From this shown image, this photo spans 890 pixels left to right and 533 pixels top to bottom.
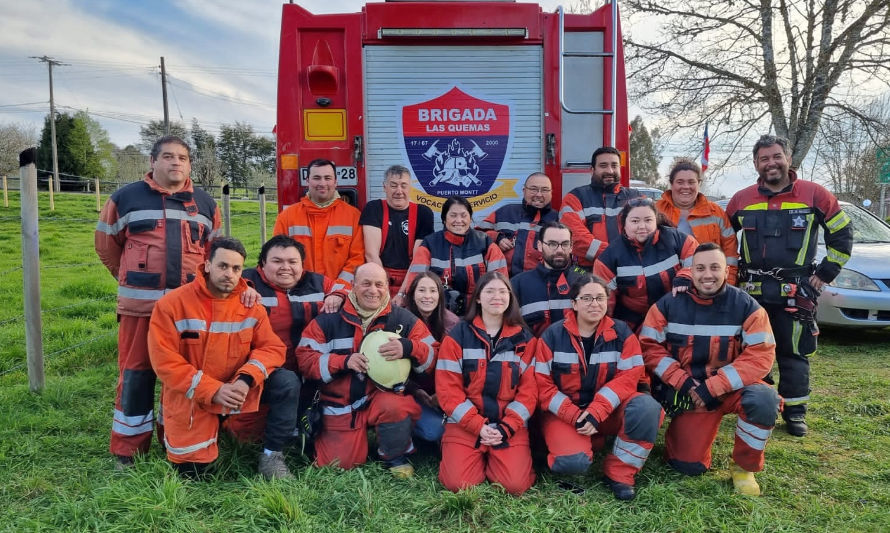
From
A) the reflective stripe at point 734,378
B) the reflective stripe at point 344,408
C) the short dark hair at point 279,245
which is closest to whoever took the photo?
the reflective stripe at point 734,378

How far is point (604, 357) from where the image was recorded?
3277 millimetres

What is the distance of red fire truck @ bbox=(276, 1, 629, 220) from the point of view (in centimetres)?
440

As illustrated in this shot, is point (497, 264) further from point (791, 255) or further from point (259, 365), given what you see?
point (791, 255)

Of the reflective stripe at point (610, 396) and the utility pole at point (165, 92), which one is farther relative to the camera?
the utility pole at point (165, 92)

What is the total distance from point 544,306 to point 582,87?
185 centimetres

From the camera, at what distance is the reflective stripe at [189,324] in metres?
3.18

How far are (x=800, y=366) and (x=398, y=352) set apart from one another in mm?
2845

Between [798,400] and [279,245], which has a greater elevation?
[279,245]

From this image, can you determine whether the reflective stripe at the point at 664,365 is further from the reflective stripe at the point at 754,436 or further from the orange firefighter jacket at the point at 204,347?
the orange firefighter jacket at the point at 204,347

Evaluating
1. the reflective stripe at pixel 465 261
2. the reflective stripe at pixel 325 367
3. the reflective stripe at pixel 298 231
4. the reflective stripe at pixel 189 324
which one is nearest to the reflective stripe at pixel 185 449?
the reflective stripe at pixel 189 324

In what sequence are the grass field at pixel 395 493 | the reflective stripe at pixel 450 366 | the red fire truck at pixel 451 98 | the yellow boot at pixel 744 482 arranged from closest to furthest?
the grass field at pixel 395 493 → the yellow boot at pixel 744 482 → the reflective stripe at pixel 450 366 → the red fire truck at pixel 451 98

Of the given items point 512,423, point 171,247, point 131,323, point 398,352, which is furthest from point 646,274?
point 131,323

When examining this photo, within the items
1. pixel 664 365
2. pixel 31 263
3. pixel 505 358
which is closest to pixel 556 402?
pixel 505 358

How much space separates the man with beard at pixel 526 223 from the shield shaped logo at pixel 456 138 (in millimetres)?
417
